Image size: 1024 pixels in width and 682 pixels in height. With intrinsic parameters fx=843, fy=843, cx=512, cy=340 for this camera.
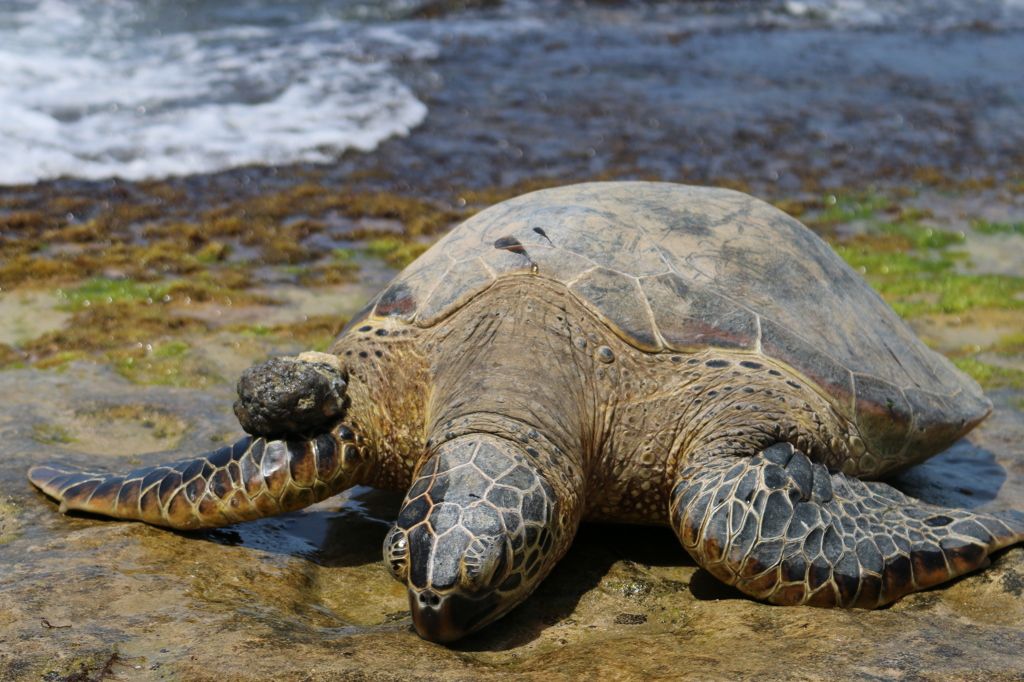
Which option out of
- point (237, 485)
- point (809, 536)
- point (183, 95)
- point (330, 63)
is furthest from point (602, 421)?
point (330, 63)

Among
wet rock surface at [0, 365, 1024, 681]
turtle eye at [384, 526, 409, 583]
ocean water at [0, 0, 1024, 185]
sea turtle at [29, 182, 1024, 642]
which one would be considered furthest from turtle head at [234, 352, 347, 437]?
ocean water at [0, 0, 1024, 185]

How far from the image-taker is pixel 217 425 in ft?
14.8

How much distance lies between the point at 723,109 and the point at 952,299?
8.27m

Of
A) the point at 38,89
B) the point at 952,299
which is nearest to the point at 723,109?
the point at 952,299

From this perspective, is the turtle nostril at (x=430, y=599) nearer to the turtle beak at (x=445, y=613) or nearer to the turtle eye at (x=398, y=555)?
the turtle beak at (x=445, y=613)

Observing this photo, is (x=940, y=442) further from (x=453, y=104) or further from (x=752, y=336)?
(x=453, y=104)

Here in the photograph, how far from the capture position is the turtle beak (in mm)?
2496

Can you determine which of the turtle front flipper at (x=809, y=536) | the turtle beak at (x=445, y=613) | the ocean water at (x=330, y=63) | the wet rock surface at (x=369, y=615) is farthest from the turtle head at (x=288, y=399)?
the ocean water at (x=330, y=63)

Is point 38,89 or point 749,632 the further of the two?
point 38,89

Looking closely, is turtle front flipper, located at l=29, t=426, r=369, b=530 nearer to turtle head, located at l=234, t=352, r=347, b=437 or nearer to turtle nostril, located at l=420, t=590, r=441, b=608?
→ turtle head, located at l=234, t=352, r=347, b=437

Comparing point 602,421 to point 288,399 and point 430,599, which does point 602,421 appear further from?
point 288,399

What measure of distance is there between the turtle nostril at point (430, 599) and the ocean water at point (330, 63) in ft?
29.5

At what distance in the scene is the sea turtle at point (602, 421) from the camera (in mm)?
2764

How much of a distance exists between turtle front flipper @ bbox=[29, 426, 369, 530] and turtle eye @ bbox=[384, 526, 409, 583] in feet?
2.29
